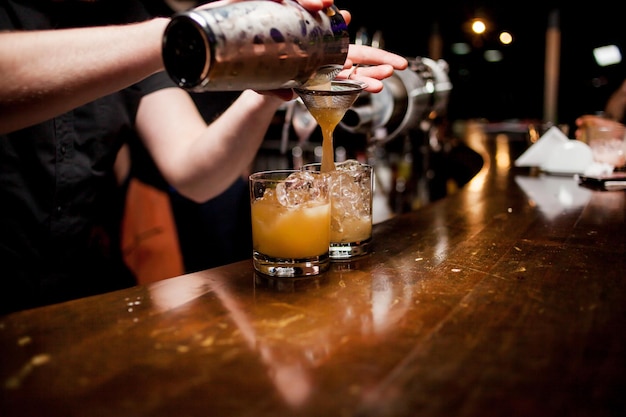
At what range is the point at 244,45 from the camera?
0.83 metres

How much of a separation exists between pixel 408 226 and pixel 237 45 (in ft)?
2.50

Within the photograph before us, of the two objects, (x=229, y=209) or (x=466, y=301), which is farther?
(x=229, y=209)

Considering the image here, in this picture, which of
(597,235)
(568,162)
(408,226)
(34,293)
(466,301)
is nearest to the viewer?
(466,301)

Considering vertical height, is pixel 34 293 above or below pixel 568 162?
below

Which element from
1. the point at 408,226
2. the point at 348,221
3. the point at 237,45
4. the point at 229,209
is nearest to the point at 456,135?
the point at 229,209

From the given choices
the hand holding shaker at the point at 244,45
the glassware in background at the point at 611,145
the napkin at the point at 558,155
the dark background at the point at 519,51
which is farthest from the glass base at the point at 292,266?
the dark background at the point at 519,51

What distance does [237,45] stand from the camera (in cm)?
82

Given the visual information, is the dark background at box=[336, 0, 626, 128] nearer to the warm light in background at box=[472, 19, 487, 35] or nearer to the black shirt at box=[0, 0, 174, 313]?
the warm light in background at box=[472, 19, 487, 35]

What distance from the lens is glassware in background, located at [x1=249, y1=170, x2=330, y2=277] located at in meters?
1.01

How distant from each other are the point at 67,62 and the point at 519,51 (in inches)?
296

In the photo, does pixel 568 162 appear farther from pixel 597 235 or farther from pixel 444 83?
pixel 597 235

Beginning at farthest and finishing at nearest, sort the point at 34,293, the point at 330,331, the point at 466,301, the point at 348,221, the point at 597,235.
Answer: the point at 34,293
the point at 597,235
the point at 348,221
the point at 466,301
the point at 330,331

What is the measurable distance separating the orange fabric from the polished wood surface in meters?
1.66

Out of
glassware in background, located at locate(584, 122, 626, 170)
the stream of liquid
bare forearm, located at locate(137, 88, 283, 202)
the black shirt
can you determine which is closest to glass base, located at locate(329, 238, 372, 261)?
the stream of liquid
